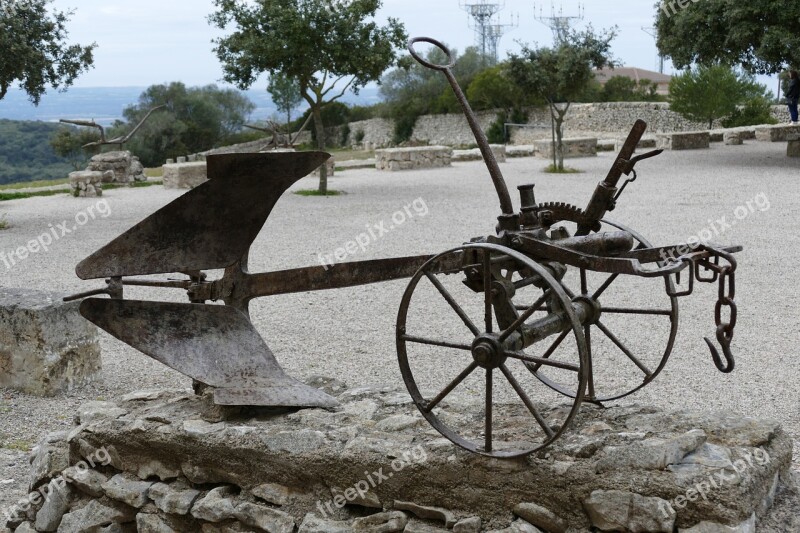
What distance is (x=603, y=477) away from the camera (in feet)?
9.05

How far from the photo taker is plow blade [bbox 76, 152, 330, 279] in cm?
360

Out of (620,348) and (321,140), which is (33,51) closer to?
(321,140)

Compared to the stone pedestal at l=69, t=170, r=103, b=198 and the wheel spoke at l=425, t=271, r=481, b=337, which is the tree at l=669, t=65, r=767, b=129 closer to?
the stone pedestal at l=69, t=170, r=103, b=198

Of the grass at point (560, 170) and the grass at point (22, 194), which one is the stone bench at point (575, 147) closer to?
the grass at point (560, 170)

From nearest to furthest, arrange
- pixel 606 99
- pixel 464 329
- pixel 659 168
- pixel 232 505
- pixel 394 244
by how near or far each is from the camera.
A: pixel 232 505 → pixel 464 329 → pixel 394 244 → pixel 659 168 → pixel 606 99

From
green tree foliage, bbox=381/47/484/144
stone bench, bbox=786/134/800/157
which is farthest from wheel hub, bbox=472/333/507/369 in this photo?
green tree foliage, bbox=381/47/484/144

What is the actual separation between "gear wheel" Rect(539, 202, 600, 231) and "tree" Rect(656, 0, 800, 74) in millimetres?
13386

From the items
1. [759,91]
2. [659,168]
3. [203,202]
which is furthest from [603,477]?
[759,91]

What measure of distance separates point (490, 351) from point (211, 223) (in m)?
1.49

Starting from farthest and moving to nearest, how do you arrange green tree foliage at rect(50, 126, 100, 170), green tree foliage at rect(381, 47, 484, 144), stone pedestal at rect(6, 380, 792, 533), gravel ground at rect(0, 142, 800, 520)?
1. green tree foliage at rect(381, 47, 484, 144)
2. green tree foliage at rect(50, 126, 100, 170)
3. gravel ground at rect(0, 142, 800, 520)
4. stone pedestal at rect(6, 380, 792, 533)

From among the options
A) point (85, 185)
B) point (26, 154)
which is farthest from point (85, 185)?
point (26, 154)

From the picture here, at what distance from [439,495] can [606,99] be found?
3249 centimetres

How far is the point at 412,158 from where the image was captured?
21188 millimetres

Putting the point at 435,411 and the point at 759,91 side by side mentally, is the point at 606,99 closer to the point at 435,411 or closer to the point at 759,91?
the point at 759,91
